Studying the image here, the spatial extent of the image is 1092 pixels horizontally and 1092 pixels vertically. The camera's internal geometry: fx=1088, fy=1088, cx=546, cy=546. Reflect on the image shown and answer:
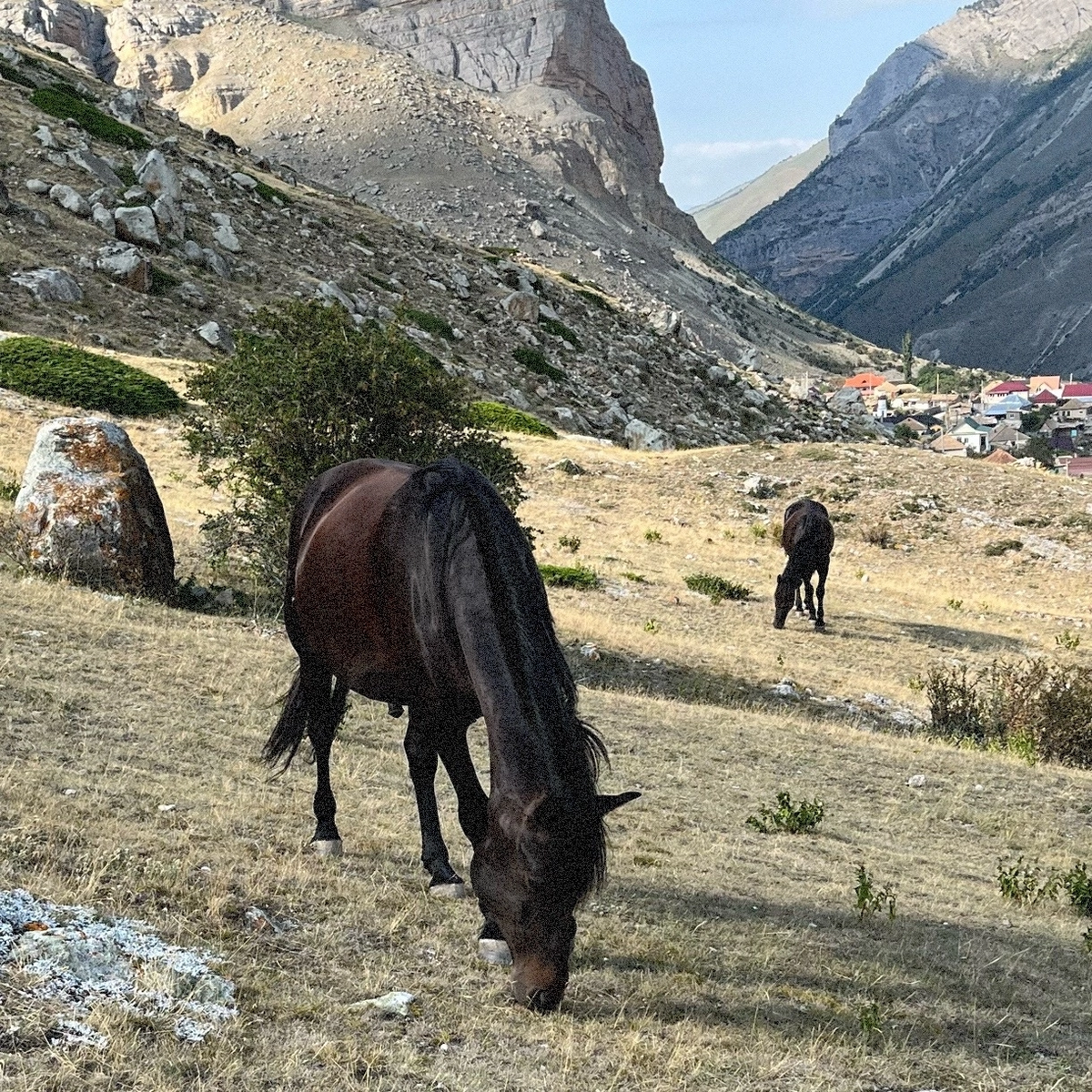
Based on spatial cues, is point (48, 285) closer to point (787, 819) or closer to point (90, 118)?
point (90, 118)

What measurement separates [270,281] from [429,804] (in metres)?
41.0

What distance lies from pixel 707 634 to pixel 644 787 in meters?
10.7

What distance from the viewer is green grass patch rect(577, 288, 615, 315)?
6059 cm

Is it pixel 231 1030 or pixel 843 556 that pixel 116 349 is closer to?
pixel 843 556

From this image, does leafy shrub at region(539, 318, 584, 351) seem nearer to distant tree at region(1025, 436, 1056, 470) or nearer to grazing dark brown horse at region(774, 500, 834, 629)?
grazing dark brown horse at region(774, 500, 834, 629)

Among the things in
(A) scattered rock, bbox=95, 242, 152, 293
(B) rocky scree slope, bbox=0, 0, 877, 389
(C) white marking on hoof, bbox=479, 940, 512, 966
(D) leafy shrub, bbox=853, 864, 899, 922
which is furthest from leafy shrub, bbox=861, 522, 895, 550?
(B) rocky scree slope, bbox=0, 0, 877, 389

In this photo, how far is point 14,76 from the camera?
5050 centimetres

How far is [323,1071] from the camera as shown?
4.34 m

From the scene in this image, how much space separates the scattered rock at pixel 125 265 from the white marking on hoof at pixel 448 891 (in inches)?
1433

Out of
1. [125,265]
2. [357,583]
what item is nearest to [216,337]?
[125,265]

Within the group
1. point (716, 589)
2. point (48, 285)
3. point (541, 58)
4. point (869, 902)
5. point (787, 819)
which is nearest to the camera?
point (869, 902)

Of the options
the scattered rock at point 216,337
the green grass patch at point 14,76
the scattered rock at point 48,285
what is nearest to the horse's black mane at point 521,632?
the scattered rock at point 216,337

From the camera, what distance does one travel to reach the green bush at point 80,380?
29.4 meters

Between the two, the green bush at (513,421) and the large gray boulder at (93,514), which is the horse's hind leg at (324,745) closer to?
the large gray boulder at (93,514)
